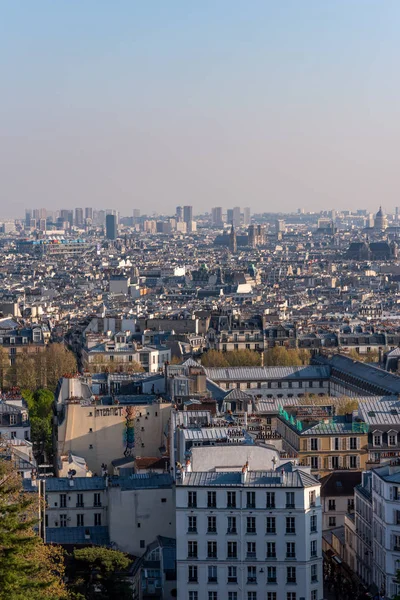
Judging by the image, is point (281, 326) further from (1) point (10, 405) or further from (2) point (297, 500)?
(2) point (297, 500)

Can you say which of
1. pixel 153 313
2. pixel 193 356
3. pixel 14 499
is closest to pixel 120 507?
pixel 14 499

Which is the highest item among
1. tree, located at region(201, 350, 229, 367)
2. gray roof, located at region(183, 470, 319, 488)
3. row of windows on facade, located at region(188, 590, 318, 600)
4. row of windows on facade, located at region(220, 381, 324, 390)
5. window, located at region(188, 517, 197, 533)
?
gray roof, located at region(183, 470, 319, 488)

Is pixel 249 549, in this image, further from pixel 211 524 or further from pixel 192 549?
pixel 192 549

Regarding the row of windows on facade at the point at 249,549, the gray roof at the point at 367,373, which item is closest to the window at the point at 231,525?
the row of windows on facade at the point at 249,549

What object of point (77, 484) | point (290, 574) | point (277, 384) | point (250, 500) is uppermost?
point (250, 500)

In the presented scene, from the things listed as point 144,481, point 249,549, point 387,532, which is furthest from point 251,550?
point 144,481

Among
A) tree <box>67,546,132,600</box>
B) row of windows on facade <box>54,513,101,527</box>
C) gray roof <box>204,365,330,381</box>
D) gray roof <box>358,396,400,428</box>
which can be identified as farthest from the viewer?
gray roof <box>204,365,330,381</box>

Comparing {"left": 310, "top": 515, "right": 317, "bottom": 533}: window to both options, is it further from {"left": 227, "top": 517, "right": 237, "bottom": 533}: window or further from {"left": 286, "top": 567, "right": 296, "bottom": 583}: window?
{"left": 227, "top": 517, "right": 237, "bottom": 533}: window

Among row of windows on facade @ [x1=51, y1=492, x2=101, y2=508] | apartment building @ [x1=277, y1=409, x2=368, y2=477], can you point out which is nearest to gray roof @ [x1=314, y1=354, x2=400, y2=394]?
apartment building @ [x1=277, y1=409, x2=368, y2=477]
